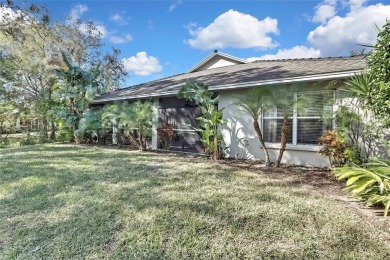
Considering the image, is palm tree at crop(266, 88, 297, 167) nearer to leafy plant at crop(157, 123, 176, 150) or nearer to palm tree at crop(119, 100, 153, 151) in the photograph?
leafy plant at crop(157, 123, 176, 150)

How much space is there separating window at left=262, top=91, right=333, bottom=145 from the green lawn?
268 centimetres

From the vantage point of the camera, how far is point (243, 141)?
400 inches

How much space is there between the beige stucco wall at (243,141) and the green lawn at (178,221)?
2.55 meters

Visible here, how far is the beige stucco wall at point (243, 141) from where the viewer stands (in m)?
8.76

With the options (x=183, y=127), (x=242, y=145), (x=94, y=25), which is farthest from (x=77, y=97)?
(x=94, y=25)

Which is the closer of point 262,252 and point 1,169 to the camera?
point 262,252

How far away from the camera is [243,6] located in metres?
14.3

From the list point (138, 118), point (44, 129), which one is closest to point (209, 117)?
point (138, 118)

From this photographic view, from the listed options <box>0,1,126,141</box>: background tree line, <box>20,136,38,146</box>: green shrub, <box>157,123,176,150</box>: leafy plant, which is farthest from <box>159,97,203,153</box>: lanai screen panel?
<box>20,136,38,146</box>: green shrub

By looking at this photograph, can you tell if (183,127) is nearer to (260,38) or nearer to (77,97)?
(77,97)

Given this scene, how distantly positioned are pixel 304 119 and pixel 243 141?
95.0 inches

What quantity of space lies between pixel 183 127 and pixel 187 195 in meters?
7.53

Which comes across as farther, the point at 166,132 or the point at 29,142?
the point at 29,142

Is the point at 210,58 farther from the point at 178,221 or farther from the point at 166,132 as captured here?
the point at 178,221
